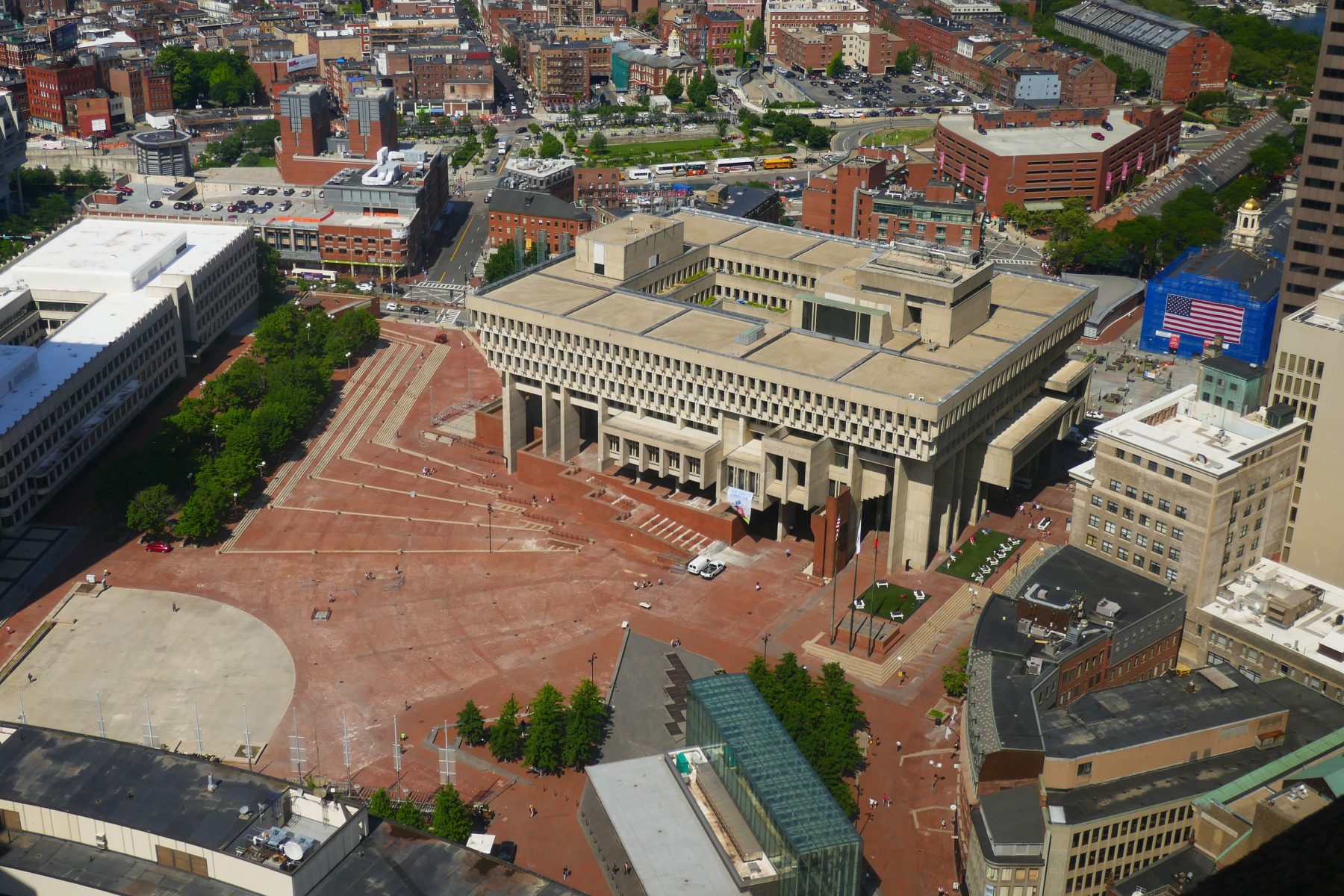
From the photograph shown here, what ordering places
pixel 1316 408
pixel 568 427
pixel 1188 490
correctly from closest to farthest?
1. pixel 1188 490
2. pixel 1316 408
3. pixel 568 427

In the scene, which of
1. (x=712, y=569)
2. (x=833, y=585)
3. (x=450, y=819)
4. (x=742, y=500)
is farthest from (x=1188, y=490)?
(x=450, y=819)

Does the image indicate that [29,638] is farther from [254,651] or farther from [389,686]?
[389,686]

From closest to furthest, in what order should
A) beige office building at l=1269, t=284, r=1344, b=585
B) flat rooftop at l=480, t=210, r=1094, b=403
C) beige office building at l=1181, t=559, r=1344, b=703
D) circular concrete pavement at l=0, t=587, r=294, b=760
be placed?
beige office building at l=1181, t=559, r=1344, b=703 → circular concrete pavement at l=0, t=587, r=294, b=760 → beige office building at l=1269, t=284, r=1344, b=585 → flat rooftop at l=480, t=210, r=1094, b=403

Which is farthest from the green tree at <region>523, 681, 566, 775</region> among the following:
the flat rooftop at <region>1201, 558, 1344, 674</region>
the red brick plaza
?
the flat rooftop at <region>1201, 558, 1344, 674</region>

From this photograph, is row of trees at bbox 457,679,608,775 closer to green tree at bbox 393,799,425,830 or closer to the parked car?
green tree at bbox 393,799,425,830

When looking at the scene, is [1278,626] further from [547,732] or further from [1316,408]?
[547,732]

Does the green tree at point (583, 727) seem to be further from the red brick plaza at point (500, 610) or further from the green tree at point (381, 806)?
the green tree at point (381, 806)

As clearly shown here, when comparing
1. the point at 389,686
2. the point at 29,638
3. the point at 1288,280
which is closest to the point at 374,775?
the point at 389,686

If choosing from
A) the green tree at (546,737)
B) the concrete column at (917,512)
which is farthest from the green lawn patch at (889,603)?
the green tree at (546,737)

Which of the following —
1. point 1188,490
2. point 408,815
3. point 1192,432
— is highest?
point 1192,432
